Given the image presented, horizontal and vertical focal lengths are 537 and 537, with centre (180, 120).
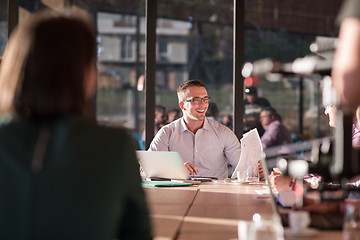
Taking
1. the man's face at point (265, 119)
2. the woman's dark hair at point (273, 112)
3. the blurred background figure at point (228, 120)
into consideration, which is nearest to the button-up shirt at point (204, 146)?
the blurred background figure at point (228, 120)

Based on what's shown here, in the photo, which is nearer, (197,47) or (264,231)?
(264,231)

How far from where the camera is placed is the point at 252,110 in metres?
6.21

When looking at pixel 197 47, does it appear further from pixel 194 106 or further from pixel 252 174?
pixel 252 174

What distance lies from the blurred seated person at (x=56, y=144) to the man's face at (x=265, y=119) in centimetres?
505

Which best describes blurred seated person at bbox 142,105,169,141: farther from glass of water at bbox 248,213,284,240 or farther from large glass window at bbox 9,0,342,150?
glass of water at bbox 248,213,284,240

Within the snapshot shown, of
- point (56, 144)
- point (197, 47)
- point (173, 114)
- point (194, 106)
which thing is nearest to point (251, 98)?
point (173, 114)

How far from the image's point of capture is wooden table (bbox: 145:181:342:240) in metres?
2.10

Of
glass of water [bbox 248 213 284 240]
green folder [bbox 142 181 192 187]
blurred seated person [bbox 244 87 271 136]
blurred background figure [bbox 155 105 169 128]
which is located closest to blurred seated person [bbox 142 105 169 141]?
blurred background figure [bbox 155 105 169 128]

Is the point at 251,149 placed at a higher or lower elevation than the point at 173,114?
lower

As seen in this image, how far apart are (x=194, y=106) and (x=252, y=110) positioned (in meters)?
1.49

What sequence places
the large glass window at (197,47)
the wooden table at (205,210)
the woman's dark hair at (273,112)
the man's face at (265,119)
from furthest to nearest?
the woman's dark hair at (273,112) → the large glass window at (197,47) → the man's face at (265,119) → the wooden table at (205,210)

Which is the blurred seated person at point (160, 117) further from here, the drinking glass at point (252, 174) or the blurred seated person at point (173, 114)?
the drinking glass at point (252, 174)

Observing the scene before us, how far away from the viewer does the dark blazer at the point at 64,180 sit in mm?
1419

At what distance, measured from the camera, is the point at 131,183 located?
1.56m
